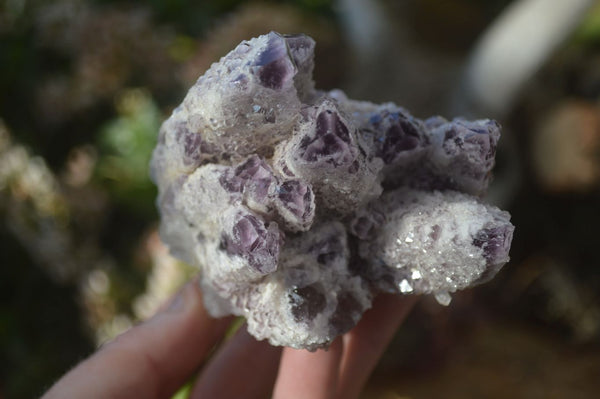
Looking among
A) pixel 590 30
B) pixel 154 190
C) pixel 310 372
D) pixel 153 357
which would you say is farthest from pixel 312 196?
pixel 590 30

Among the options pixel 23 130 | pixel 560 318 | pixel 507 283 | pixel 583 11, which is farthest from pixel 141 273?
pixel 583 11

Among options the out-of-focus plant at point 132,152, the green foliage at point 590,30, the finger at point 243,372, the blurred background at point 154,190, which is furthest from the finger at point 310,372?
the green foliage at point 590,30

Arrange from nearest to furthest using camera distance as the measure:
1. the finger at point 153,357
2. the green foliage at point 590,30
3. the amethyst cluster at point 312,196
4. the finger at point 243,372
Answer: the amethyst cluster at point 312,196
the finger at point 153,357
the finger at point 243,372
the green foliage at point 590,30

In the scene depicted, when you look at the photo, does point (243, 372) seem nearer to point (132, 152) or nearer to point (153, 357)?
point (153, 357)

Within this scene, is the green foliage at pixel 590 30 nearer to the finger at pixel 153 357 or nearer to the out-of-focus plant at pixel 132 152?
the out-of-focus plant at pixel 132 152

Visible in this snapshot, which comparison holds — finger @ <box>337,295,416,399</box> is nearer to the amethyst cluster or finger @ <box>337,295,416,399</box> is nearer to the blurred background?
the amethyst cluster

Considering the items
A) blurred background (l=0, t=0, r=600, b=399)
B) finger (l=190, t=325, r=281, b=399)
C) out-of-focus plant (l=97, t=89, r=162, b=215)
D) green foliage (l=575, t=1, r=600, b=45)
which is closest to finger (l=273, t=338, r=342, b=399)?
finger (l=190, t=325, r=281, b=399)

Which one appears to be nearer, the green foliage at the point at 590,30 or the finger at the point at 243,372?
the finger at the point at 243,372
